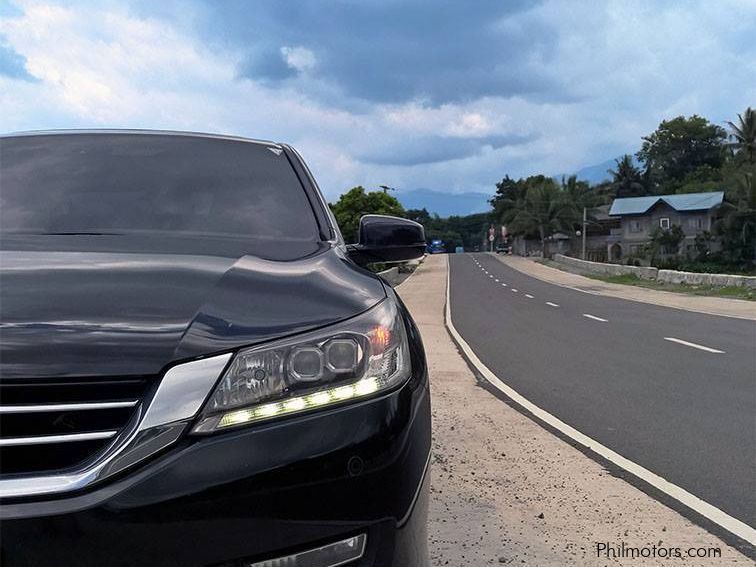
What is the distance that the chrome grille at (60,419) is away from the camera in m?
1.51

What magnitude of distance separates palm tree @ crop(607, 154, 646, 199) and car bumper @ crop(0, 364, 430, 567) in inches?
A: 3932

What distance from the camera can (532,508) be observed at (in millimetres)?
3885

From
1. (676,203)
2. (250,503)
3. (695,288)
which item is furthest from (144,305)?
(676,203)

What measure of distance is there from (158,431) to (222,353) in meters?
0.24

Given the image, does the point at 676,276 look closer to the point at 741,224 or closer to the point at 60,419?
the point at 741,224

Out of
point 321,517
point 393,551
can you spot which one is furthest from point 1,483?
point 393,551

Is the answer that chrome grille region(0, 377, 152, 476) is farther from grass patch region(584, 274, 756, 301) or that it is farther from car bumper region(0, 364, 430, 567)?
grass patch region(584, 274, 756, 301)

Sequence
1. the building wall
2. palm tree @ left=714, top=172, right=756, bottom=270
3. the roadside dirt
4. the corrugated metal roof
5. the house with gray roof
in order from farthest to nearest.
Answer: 1. the building wall
2. the house with gray roof
3. the corrugated metal roof
4. palm tree @ left=714, top=172, right=756, bottom=270
5. the roadside dirt

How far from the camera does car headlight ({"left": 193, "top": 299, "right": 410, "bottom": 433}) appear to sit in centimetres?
167

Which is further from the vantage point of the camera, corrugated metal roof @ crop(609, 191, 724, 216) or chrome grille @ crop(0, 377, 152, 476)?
corrugated metal roof @ crop(609, 191, 724, 216)

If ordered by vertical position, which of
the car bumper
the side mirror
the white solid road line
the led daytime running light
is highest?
the side mirror

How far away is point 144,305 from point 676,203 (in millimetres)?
76276

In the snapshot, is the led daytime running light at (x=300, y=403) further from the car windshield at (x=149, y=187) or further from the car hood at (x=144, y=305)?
the car windshield at (x=149, y=187)

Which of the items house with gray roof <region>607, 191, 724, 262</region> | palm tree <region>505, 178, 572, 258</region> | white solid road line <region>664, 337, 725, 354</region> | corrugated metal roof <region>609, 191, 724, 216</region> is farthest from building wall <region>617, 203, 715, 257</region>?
white solid road line <region>664, 337, 725, 354</region>
